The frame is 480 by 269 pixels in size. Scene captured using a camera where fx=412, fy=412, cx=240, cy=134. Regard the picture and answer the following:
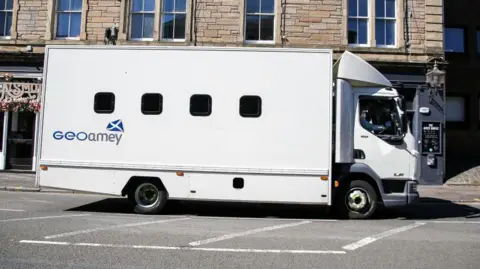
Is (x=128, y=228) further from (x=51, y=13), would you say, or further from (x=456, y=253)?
(x=51, y=13)

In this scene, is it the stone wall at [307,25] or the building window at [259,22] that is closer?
the stone wall at [307,25]

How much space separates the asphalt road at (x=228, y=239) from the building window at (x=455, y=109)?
480 inches

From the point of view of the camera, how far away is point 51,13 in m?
16.8

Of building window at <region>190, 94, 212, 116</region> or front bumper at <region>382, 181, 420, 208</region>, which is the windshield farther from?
building window at <region>190, 94, 212, 116</region>

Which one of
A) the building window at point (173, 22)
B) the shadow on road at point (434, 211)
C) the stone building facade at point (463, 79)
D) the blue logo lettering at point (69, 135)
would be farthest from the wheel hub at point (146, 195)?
the stone building facade at point (463, 79)

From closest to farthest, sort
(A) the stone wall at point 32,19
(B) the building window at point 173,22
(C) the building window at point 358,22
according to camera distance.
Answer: (C) the building window at point 358,22 < (B) the building window at point 173,22 < (A) the stone wall at point 32,19

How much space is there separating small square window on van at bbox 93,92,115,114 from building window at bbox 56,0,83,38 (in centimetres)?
994

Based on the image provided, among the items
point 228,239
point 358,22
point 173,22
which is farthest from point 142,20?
point 228,239

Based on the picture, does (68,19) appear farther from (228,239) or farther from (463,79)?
(463,79)

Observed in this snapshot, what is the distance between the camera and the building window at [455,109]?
20.5 metres

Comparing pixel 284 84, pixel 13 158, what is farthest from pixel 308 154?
pixel 13 158

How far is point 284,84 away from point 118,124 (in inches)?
138

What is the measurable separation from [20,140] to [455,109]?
20.1 m

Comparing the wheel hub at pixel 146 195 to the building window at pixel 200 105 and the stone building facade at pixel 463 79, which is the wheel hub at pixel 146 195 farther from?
the stone building facade at pixel 463 79
